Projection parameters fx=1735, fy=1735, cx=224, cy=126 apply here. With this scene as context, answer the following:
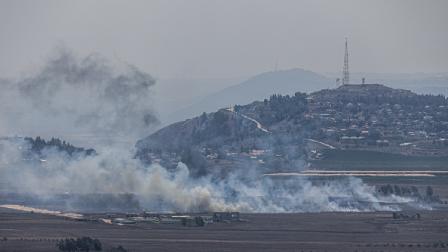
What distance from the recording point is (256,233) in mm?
159750

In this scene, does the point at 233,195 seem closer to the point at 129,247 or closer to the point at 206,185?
the point at 206,185

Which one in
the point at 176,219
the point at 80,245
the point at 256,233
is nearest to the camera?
Answer: the point at 80,245

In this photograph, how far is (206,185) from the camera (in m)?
199

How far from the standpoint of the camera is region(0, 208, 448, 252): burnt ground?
482 ft

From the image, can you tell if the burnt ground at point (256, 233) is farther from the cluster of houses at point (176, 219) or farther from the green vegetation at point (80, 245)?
the cluster of houses at point (176, 219)

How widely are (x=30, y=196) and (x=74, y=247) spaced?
5802cm

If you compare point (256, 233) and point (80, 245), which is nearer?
point (80, 245)

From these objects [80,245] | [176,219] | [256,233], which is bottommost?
[80,245]

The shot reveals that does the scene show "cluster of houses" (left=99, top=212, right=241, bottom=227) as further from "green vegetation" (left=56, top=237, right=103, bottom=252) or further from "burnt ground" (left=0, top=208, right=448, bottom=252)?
"green vegetation" (left=56, top=237, right=103, bottom=252)

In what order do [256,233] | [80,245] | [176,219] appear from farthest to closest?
1. [176,219]
2. [256,233]
3. [80,245]

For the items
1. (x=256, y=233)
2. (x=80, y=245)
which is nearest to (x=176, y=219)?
(x=256, y=233)

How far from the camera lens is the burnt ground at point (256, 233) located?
482 feet

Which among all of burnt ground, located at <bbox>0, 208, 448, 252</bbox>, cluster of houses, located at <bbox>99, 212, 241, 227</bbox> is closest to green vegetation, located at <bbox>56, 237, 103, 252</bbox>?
burnt ground, located at <bbox>0, 208, 448, 252</bbox>

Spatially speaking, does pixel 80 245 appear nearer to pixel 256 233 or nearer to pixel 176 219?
pixel 256 233
